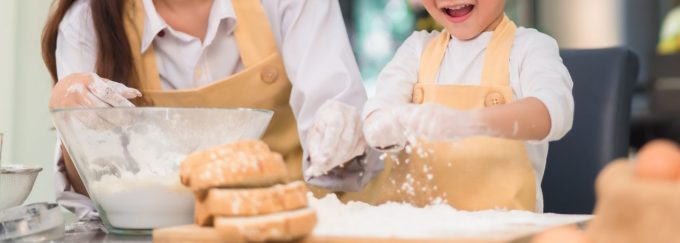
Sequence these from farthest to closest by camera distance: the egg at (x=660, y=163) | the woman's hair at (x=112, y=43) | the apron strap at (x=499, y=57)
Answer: the woman's hair at (x=112, y=43)
the apron strap at (x=499, y=57)
the egg at (x=660, y=163)

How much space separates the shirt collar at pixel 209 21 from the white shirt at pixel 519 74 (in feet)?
1.00

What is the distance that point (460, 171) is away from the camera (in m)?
1.21

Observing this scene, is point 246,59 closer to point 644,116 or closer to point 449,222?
point 449,222

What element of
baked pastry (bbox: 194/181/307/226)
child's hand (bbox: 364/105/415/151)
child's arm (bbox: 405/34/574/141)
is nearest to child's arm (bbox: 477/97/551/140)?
child's arm (bbox: 405/34/574/141)

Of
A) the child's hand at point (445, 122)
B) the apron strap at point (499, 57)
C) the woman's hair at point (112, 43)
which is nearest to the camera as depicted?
the child's hand at point (445, 122)

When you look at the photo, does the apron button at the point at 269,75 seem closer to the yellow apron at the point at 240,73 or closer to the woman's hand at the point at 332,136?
the yellow apron at the point at 240,73

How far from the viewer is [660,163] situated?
22.2 inches

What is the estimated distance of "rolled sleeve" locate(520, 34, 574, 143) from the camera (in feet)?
3.76

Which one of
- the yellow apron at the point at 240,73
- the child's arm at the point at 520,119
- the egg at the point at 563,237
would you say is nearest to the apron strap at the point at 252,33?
the yellow apron at the point at 240,73

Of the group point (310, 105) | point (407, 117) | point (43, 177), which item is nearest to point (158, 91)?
point (310, 105)

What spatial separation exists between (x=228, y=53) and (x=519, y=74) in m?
0.55

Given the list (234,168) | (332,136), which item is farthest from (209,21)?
(234,168)

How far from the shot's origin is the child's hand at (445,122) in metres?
1.05

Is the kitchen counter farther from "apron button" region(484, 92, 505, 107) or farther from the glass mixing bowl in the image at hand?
"apron button" region(484, 92, 505, 107)
